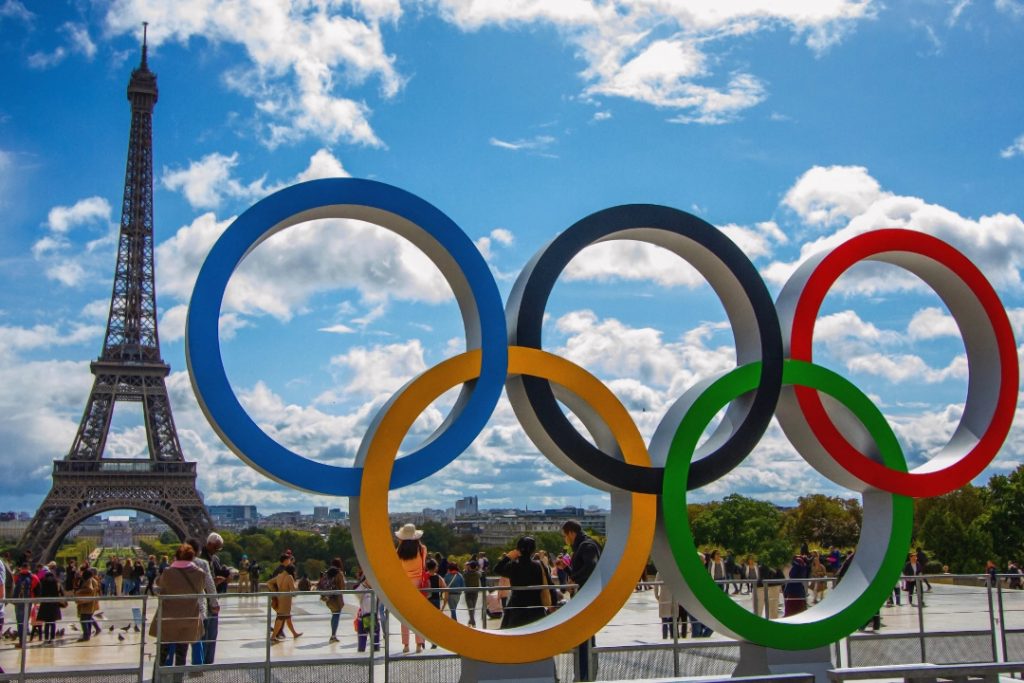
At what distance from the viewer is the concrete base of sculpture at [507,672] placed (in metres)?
9.24

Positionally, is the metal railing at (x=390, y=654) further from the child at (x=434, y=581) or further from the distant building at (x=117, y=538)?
the distant building at (x=117, y=538)

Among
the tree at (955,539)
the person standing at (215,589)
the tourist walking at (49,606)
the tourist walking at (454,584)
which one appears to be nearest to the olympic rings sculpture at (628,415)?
the person standing at (215,589)

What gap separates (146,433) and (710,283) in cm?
5339

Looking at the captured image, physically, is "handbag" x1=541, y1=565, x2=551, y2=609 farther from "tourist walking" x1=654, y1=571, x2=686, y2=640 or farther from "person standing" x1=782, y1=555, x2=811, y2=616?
"person standing" x1=782, y1=555, x2=811, y2=616

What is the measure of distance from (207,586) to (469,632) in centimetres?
Answer: 364

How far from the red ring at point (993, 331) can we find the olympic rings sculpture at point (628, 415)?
0.05 ft

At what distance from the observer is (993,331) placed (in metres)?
11.1

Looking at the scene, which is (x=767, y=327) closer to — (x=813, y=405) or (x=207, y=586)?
(x=813, y=405)

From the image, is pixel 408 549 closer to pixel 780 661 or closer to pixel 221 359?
pixel 221 359

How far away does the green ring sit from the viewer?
31.9 feet

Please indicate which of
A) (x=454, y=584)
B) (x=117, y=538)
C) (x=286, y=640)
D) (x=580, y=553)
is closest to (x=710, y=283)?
(x=580, y=553)

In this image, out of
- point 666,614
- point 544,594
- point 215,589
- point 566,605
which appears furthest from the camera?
point 666,614

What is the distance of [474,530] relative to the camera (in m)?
69.7

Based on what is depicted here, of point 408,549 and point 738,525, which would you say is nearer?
point 408,549
